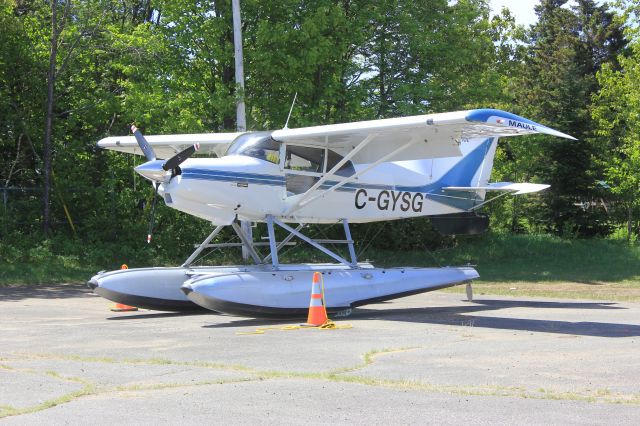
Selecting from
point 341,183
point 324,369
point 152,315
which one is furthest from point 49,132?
point 324,369

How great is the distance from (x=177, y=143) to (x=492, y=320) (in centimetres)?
772

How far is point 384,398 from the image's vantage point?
21.3ft

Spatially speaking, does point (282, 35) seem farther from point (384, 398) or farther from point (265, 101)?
point (384, 398)

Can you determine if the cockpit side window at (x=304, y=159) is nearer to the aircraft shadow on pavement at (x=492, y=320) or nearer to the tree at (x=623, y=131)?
the aircraft shadow on pavement at (x=492, y=320)

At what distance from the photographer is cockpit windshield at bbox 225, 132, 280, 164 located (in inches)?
558

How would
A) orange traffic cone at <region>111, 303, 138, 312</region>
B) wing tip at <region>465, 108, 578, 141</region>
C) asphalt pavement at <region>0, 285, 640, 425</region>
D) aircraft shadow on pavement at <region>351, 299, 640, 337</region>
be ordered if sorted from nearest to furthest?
asphalt pavement at <region>0, 285, 640, 425</region> < aircraft shadow on pavement at <region>351, 299, 640, 337</region> < wing tip at <region>465, 108, 578, 141</region> < orange traffic cone at <region>111, 303, 138, 312</region>

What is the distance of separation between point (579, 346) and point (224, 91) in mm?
16903

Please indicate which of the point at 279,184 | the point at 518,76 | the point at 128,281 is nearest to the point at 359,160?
the point at 279,184

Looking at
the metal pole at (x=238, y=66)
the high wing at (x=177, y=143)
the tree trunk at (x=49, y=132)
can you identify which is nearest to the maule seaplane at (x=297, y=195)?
the high wing at (x=177, y=143)

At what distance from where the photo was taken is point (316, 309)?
12.0 meters

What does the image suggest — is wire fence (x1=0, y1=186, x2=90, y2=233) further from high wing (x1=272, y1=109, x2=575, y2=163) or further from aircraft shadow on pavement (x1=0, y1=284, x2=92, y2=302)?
high wing (x1=272, y1=109, x2=575, y2=163)

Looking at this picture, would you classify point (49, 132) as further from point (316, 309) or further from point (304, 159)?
point (316, 309)

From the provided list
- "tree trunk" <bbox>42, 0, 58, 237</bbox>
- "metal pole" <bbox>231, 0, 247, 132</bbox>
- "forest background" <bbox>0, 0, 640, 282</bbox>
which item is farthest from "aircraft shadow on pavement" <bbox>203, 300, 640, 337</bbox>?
"tree trunk" <bbox>42, 0, 58, 237</bbox>

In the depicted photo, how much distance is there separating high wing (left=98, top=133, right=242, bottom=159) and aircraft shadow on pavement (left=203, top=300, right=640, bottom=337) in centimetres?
462
